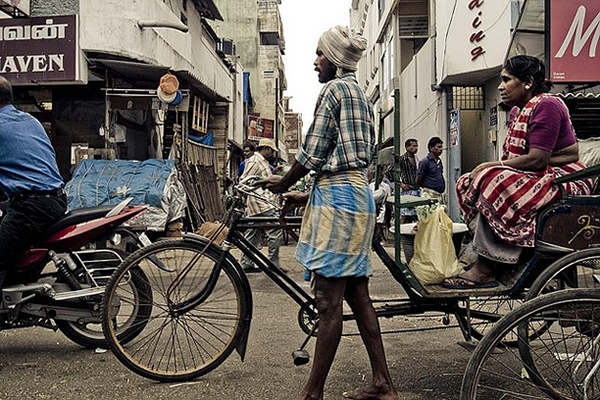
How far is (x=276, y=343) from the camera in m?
4.88

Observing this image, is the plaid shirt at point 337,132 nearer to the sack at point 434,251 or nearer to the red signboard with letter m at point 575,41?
the sack at point 434,251

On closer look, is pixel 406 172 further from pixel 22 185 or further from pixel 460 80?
pixel 460 80

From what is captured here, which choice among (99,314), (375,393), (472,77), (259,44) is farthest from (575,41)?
(259,44)

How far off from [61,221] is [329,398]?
2.18 metres

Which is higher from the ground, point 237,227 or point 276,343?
point 237,227

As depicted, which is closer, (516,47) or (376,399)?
(376,399)

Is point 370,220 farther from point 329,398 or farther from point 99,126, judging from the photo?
point 99,126

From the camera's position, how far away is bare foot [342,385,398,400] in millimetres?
3426

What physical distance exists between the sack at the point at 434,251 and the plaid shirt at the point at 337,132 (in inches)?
28.0

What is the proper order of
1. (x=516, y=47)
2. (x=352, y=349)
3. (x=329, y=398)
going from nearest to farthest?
(x=329, y=398), (x=352, y=349), (x=516, y=47)

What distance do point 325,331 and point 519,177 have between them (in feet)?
4.56

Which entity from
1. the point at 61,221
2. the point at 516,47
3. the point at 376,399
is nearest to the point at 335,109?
the point at 376,399

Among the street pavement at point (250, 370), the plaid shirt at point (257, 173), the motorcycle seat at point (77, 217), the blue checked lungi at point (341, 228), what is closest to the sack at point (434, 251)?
the street pavement at point (250, 370)

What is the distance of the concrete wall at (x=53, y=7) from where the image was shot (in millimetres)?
11914
